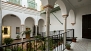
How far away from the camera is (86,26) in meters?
7.36

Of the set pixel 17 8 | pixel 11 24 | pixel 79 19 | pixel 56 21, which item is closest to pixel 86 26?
pixel 79 19

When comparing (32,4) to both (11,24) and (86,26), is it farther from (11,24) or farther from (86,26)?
(86,26)

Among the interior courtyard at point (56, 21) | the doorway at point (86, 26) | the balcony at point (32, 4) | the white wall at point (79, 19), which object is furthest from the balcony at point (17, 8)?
the doorway at point (86, 26)

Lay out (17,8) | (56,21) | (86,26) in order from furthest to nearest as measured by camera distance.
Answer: (56,21) → (17,8) → (86,26)

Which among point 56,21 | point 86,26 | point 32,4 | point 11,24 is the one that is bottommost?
point 86,26

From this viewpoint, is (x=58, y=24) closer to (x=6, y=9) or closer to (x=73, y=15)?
(x=73, y=15)

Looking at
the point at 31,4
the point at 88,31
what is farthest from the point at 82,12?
the point at 31,4

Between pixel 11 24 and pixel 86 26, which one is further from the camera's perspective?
pixel 11 24

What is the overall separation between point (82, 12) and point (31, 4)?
6.65m

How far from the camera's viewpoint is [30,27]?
13930 millimetres

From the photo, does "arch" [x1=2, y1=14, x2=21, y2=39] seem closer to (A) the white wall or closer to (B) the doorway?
(A) the white wall

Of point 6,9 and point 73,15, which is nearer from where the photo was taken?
point 73,15

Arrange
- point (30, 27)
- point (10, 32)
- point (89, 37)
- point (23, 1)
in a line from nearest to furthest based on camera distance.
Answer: point (89, 37), point (23, 1), point (10, 32), point (30, 27)

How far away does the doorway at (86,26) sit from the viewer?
721 cm
